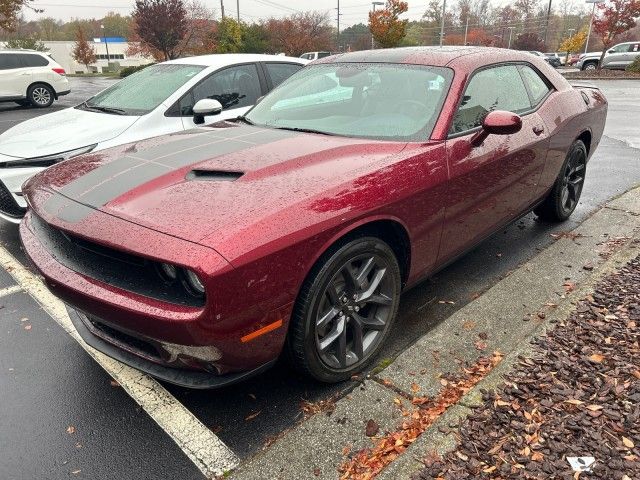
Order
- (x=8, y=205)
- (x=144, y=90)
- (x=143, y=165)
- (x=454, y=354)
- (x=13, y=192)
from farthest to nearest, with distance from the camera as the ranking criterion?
1. (x=144, y=90)
2. (x=8, y=205)
3. (x=13, y=192)
4. (x=454, y=354)
5. (x=143, y=165)

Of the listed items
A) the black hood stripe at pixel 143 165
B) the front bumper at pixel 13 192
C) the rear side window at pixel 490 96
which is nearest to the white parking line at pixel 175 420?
the black hood stripe at pixel 143 165

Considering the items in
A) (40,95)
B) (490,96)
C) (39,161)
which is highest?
(490,96)

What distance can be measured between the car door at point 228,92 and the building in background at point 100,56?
50834 millimetres

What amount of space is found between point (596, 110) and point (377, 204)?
3479 mm

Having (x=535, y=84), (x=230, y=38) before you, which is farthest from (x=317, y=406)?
(x=230, y=38)

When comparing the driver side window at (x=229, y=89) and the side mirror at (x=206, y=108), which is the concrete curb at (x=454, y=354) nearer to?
the side mirror at (x=206, y=108)

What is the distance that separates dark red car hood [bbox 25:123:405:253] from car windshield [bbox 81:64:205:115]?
230 cm

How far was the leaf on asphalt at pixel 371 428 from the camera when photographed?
7.15 feet

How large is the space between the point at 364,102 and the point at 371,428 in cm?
200

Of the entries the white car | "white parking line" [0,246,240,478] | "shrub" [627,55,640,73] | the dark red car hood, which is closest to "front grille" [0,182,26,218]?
the white car

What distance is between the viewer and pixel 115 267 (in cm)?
214

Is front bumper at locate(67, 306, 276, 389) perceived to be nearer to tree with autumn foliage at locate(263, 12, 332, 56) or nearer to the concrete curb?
the concrete curb

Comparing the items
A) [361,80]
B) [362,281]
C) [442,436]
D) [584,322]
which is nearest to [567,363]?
[584,322]

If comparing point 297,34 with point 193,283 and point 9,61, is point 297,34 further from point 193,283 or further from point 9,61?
point 193,283
